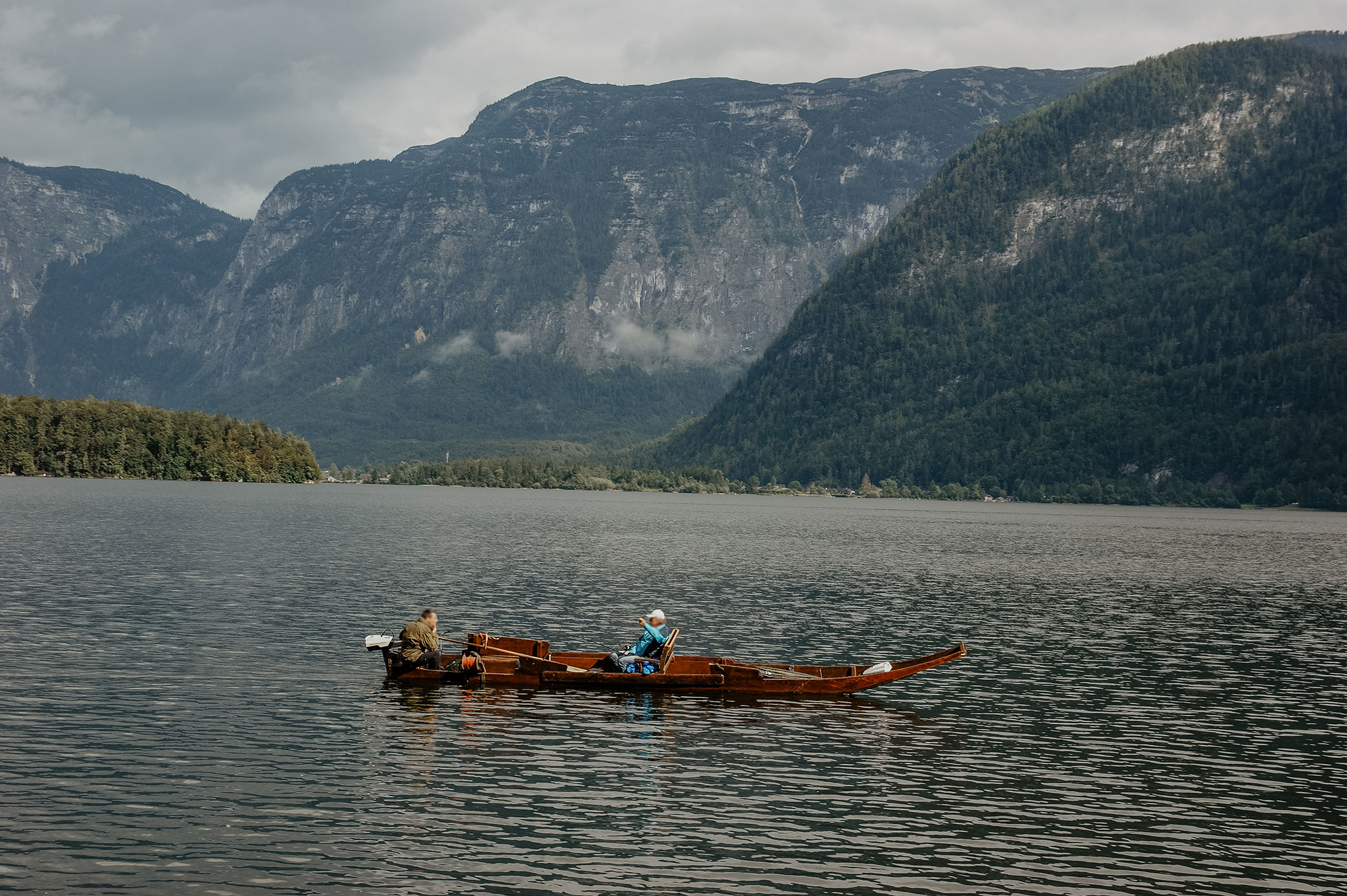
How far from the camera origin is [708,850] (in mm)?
29703

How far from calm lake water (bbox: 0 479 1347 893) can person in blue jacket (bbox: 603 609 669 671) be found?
5.04 ft

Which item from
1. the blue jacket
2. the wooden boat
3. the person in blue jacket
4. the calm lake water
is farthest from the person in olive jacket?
the blue jacket

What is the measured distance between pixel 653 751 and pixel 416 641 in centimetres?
1425

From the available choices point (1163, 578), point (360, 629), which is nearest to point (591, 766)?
point (360, 629)

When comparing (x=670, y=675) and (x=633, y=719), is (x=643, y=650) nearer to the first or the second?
(x=670, y=675)

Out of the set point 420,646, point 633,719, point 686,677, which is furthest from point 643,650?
point 420,646

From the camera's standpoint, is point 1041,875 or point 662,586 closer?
point 1041,875

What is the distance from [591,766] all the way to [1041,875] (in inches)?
577

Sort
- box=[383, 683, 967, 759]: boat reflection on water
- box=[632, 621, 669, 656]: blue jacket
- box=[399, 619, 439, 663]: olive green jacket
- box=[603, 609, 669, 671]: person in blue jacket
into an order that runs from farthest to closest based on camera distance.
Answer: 1. box=[632, 621, 669, 656]: blue jacket
2. box=[603, 609, 669, 671]: person in blue jacket
3. box=[399, 619, 439, 663]: olive green jacket
4. box=[383, 683, 967, 759]: boat reflection on water

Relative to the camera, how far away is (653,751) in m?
40.5

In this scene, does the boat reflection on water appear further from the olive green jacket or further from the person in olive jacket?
the olive green jacket

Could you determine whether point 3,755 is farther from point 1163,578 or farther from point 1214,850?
point 1163,578

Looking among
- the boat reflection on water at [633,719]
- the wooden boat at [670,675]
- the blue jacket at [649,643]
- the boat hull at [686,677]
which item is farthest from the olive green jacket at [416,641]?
the blue jacket at [649,643]

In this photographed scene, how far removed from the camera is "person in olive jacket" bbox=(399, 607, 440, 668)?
164 ft
